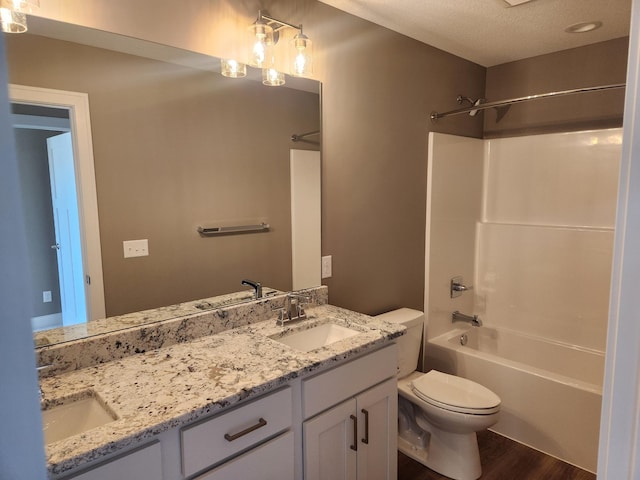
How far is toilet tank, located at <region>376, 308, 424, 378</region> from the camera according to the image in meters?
2.39

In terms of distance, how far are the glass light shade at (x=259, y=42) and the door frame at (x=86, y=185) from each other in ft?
2.35

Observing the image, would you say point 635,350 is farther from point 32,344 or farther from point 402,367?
point 402,367

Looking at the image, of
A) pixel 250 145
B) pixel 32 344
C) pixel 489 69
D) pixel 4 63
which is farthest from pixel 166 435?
pixel 489 69

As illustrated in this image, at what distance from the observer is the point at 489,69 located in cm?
316

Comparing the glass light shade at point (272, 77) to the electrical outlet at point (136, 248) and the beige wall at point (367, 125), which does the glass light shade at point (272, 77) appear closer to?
the beige wall at point (367, 125)

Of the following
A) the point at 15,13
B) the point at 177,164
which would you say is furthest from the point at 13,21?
the point at 177,164

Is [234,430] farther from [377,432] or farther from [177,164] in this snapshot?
[177,164]

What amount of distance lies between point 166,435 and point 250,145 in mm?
1230

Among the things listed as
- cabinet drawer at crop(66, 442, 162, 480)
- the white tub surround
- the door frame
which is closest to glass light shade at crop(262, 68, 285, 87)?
the door frame

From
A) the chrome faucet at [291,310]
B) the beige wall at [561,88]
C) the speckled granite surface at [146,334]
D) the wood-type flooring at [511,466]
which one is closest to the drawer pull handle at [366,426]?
the chrome faucet at [291,310]

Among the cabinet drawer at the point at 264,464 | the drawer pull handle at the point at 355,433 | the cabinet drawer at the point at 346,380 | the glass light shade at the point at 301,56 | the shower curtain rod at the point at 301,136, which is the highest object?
the glass light shade at the point at 301,56

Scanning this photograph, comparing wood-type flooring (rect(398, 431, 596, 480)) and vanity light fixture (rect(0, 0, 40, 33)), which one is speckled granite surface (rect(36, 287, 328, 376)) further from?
wood-type flooring (rect(398, 431, 596, 480))

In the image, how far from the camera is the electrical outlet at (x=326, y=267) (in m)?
2.17

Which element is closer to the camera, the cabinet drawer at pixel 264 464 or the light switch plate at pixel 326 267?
the cabinet drawer at pixel 264 464
